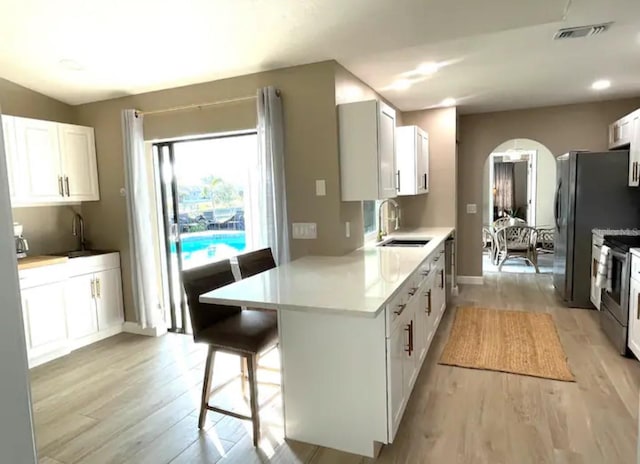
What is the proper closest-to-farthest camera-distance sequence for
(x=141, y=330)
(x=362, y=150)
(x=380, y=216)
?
(x=362, y=150) < (x=141, y=330) < (x=380, y=216)

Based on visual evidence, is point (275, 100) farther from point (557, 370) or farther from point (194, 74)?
point (557, 370)

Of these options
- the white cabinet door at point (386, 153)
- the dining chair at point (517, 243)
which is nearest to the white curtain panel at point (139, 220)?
the white cabinet door at point (386, 153)

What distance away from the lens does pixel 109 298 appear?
421 centimetres

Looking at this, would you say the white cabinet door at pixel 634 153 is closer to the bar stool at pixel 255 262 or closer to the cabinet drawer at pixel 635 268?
the cabinet drawer at pixel 635 268

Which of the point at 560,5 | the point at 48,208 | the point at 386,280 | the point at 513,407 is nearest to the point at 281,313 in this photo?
the point at 386,280

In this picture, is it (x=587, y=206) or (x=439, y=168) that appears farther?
(x=439, y=168)

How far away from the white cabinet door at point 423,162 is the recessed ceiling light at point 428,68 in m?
0.96

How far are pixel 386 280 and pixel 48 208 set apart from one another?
11.7 feet

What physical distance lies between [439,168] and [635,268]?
2650mm

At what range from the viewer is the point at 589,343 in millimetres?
3594

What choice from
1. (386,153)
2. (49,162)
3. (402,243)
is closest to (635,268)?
(402,243)

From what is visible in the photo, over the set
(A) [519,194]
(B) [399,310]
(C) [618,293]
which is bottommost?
(C) [618,293]

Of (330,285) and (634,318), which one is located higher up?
(330,285)

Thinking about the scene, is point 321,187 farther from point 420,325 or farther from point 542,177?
point 542,177
